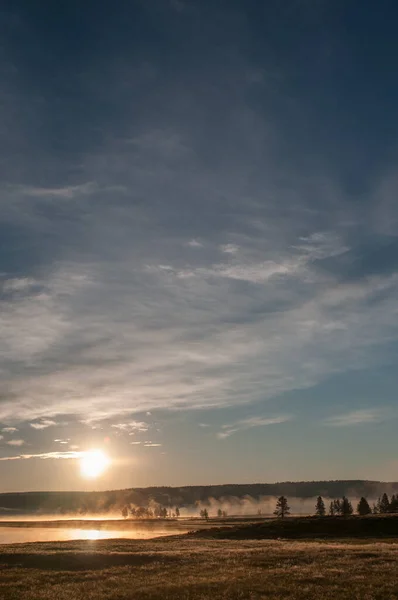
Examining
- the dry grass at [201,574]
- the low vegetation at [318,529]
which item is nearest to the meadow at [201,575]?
the dry grass at [201,574]

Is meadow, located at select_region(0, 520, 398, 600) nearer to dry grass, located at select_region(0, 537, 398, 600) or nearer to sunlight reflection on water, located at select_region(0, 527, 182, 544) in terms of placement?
dry grass, located at select_region(0, 537, 398, 600)

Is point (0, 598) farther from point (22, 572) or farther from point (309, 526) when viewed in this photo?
point (309, 526)

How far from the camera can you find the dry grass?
32344 millimetres

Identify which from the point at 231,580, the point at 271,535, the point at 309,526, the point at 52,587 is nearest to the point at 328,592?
the point at 231,580

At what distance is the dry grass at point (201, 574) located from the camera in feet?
106

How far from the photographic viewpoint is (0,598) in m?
31.7

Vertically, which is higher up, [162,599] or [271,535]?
[162,599]

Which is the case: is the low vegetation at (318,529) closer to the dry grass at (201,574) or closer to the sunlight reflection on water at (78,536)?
the sunlight reflection on water at (78,536)

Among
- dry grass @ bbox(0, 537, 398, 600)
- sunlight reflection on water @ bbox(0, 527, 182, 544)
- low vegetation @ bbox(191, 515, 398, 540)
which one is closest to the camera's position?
dry grass @ bbox(0, 537, 398, 600)

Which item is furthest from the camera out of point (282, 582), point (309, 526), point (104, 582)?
point (309, 526)

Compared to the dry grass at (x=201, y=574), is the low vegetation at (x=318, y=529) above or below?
below

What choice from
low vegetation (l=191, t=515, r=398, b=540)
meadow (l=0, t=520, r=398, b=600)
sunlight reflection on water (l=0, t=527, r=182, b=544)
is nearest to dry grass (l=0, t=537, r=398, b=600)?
meadow (l=0, t=520, r=398, b=600)

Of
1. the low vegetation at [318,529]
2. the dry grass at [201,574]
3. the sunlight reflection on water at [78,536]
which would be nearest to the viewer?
the dry grass at [201,574]

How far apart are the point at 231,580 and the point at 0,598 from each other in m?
15.2
